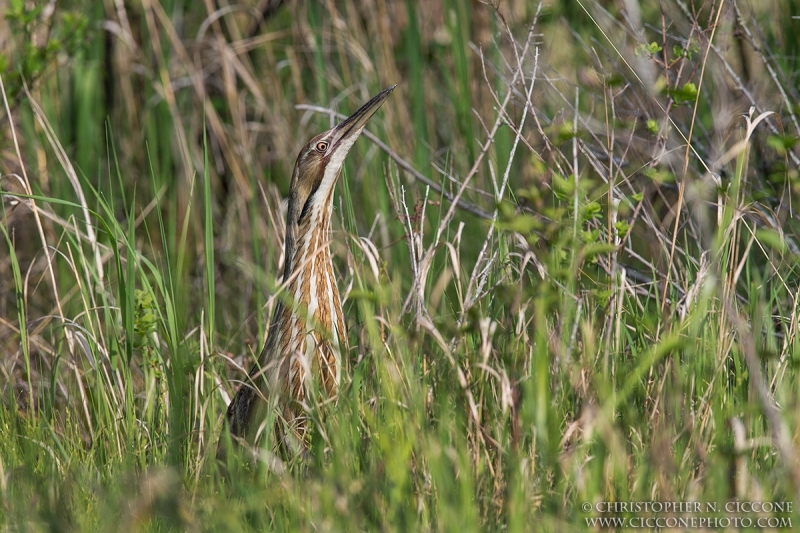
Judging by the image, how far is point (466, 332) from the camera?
217cm

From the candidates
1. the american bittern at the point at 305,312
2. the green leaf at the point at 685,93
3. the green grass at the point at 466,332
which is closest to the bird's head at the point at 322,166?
the american bittern at the point at 305,312

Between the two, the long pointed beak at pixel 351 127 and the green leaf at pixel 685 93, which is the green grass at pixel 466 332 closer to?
the green leaf at pixel 685 93

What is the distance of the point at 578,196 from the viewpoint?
2367 millimetres

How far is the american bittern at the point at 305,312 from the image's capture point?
268cm

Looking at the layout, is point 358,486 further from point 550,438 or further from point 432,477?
point 550,438

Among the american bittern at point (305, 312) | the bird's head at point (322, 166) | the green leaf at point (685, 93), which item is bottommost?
the american bittern at point (305, 312)

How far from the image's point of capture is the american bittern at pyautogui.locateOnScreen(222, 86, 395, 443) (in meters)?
2.68

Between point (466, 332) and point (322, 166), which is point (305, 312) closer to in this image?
point (466, 332)

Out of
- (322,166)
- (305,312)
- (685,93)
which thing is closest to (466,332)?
(305,312)

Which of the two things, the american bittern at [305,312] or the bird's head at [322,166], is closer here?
→ the american bittern at [305,312]

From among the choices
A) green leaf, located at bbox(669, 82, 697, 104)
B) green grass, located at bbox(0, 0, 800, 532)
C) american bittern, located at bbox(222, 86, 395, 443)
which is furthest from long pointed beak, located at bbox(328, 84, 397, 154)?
green leaf, located at bbox(669, 82, 697, 104)

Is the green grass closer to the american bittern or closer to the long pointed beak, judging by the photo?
the american bittern

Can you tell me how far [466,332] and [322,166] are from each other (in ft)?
4.12

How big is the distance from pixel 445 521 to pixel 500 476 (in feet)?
0.82
